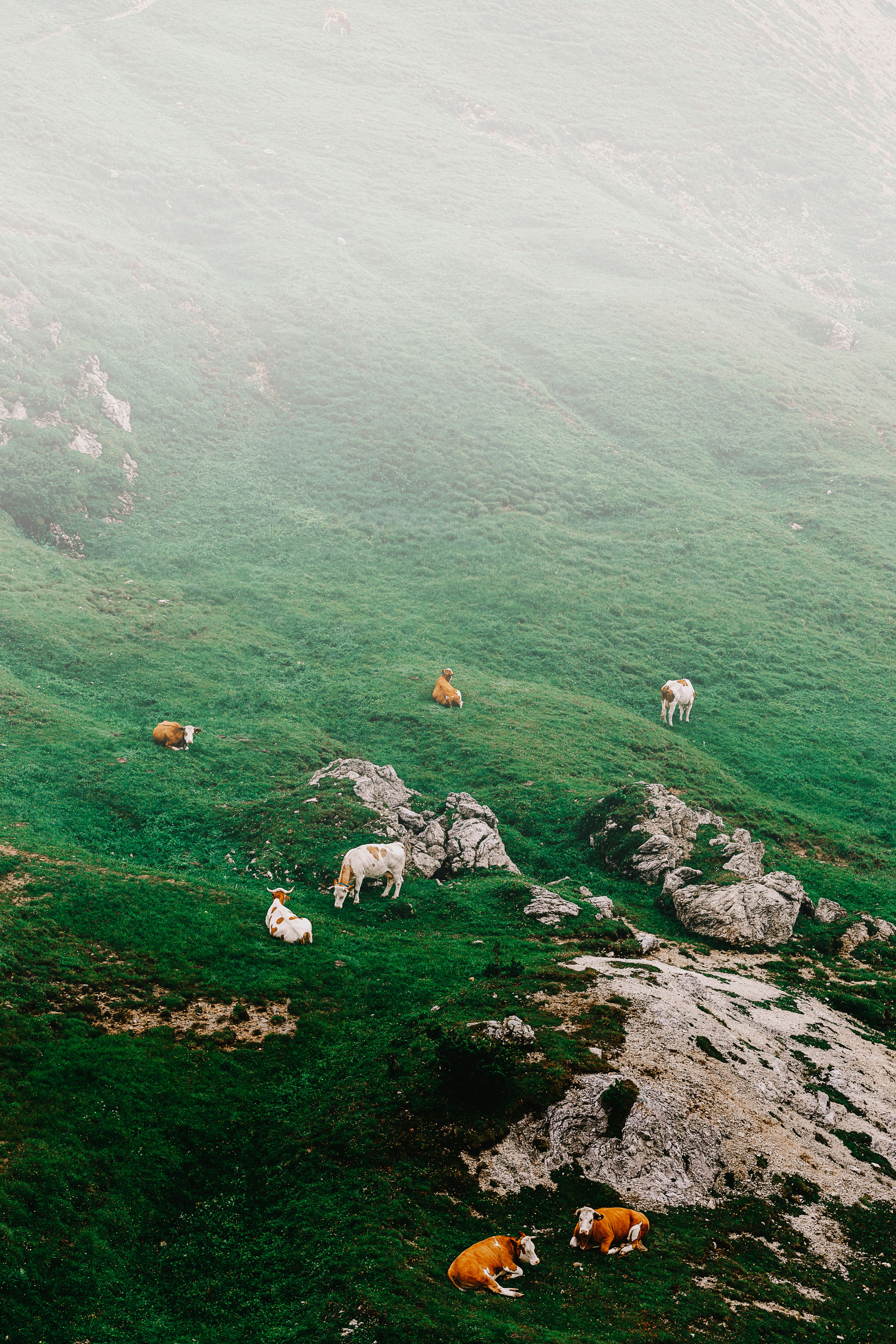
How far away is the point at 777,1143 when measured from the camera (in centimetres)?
1464

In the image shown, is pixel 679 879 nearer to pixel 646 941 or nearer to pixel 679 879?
pixel 679 879

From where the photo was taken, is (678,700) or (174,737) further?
(678,700)

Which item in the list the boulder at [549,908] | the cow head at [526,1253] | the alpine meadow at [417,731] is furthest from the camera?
the boulder at [549,908]

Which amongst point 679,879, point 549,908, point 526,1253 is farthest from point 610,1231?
point 679,879

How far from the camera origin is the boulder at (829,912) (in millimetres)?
22906

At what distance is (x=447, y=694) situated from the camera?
33.2 metres

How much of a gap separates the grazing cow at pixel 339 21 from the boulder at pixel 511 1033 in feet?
398

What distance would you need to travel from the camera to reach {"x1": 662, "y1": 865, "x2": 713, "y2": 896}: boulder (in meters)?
23.5

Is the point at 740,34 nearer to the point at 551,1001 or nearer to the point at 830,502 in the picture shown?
the point at 830,502

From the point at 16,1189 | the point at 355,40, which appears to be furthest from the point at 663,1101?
the point at 355,40

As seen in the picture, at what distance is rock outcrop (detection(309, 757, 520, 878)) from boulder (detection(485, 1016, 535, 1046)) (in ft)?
27.2

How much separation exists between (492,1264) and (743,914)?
12417mm

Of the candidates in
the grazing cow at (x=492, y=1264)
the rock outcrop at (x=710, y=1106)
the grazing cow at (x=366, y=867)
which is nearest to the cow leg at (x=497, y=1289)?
the grazing cow at (x=492, y=1264)

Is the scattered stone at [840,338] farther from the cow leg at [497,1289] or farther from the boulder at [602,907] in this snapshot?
the cow leg at [497,1289]
